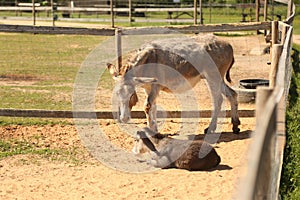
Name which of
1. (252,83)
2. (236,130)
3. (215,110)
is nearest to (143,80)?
(215,110)

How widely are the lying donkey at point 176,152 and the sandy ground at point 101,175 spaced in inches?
4.4

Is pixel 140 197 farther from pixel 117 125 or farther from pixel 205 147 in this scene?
pixel 117 125

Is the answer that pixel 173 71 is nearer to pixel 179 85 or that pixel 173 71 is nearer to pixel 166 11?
pixel 179 85

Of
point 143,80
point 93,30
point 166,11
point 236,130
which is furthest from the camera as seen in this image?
point 166,11

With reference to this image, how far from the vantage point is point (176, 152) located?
6.42 meters

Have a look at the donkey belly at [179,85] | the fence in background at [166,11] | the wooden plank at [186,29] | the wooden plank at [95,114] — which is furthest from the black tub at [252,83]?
the fence in background at [166,11]

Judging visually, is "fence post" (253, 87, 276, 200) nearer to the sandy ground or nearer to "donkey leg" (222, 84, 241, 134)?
the sandy ground

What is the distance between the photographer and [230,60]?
820cm

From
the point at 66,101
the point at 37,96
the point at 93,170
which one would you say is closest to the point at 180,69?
the point at 93,170

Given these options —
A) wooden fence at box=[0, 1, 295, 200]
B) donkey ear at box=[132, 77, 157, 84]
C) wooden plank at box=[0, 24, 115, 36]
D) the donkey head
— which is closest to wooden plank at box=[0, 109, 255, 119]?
wooden fence at box=[0, 1, 295, 200]

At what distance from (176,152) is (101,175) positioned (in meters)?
0.98

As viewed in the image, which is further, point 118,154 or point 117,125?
point 117,125

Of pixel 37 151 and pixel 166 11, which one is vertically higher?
pixel 166 11

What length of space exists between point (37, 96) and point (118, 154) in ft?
13.1
